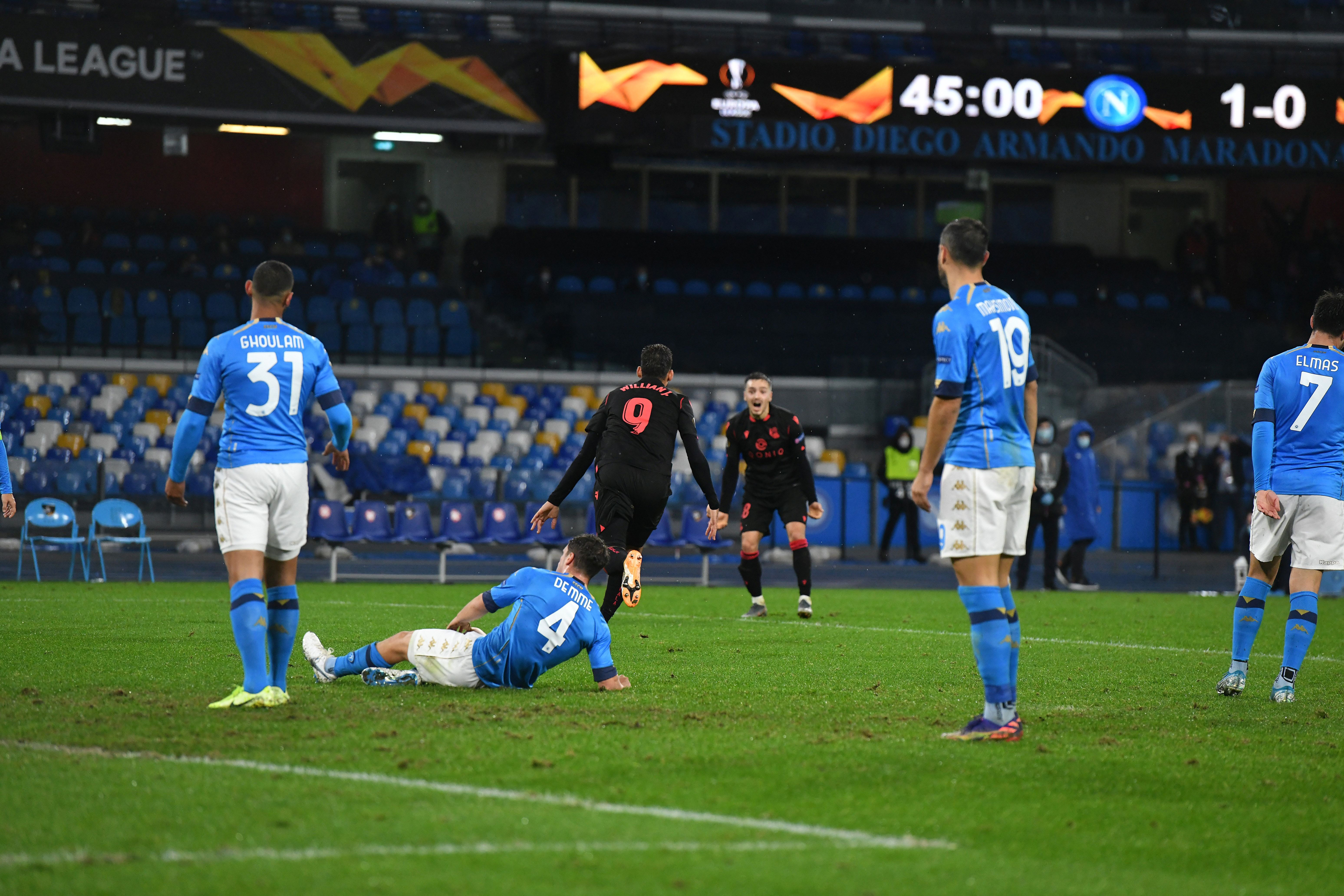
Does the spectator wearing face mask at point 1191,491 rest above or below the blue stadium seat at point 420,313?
below

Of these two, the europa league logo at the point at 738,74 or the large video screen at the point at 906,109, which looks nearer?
the large video screen at the point at 906,109

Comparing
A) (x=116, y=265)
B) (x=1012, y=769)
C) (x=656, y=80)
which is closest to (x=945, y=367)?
(x=1012, y=769)

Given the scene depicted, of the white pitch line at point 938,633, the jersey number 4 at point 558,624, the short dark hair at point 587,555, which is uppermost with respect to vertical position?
the short dark hair at point 587,555

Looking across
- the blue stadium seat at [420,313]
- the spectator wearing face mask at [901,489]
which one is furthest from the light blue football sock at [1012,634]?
the blue stadium seat at [420,313]

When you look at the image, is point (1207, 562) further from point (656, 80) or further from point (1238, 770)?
point (1238, 770)

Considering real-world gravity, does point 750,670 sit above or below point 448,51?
below

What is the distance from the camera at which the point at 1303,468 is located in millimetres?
7898

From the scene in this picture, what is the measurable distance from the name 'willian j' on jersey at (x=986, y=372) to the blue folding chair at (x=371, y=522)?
12625mm

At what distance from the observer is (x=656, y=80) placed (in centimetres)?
2441

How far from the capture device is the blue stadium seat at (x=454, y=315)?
90.4 ft

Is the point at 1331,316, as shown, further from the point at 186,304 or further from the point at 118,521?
the point at 186,304

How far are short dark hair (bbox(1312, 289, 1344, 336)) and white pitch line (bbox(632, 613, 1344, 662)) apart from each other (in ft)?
10.9

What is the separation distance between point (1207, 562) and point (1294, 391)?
17170 millimetres

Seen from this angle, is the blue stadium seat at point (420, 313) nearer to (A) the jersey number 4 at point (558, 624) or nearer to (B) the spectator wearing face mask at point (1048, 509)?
(B) the spectator wearing face mask at point (1048, 509)
